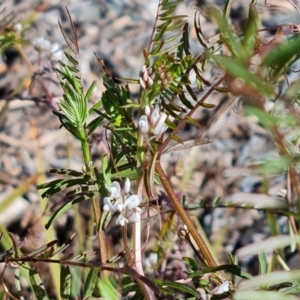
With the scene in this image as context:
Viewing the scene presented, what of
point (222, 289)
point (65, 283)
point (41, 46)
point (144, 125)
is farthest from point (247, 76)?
point (41, 46)

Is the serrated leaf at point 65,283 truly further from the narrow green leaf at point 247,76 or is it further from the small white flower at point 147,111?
the narrow green leaf at point 247,76

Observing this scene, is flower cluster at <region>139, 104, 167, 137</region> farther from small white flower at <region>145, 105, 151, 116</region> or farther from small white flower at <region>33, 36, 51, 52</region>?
small white flower at <region>33, 36, 51, 52</region>

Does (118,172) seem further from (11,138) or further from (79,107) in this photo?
(11,138)

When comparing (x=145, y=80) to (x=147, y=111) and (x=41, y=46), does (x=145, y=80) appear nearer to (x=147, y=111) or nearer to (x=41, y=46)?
(x=147, y=111)

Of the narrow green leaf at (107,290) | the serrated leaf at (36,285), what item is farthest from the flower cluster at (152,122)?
the serrated leaf at (36,285)

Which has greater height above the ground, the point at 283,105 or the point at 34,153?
the point at 34,153

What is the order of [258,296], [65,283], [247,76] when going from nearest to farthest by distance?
[247,76]
[258,296]
[65,283]

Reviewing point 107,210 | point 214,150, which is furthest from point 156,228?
point 107,210

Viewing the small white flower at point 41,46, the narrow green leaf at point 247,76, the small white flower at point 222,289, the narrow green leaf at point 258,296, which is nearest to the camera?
the narrow green leaf at point 247,76
